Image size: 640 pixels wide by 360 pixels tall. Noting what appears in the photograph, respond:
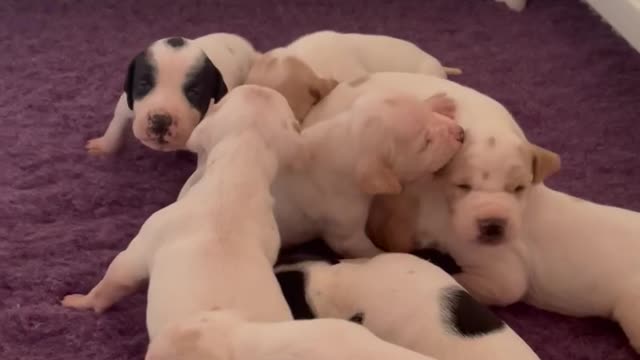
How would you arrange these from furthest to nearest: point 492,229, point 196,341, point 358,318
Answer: point 492,229 → point 358,318 → point 196,341

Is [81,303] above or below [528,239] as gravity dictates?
below

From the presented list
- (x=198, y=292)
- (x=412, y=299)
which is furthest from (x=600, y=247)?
(x=198, y=292)

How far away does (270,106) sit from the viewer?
1845mm

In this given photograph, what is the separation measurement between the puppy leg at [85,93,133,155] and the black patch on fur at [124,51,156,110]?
6.2 inches

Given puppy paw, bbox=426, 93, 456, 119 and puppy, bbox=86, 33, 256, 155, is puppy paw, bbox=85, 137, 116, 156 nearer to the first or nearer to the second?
puppy, bbox=86, 33, 256, 155

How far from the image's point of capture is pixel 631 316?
1798 millimetres

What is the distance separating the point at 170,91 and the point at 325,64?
1.20 ft

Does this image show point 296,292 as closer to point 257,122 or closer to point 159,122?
point 257,122

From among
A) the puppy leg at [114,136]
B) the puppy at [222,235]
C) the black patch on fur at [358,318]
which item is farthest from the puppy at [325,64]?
the black patch on fur at [358,318]

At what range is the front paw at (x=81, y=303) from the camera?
180cm

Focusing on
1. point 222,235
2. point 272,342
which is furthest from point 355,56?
point 272,342

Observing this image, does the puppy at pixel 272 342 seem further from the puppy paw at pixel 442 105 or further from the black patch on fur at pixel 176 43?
the black patch on fur at pixel 176 43

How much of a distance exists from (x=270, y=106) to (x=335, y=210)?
24 cm

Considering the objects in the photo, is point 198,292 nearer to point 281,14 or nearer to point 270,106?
point 270,106
